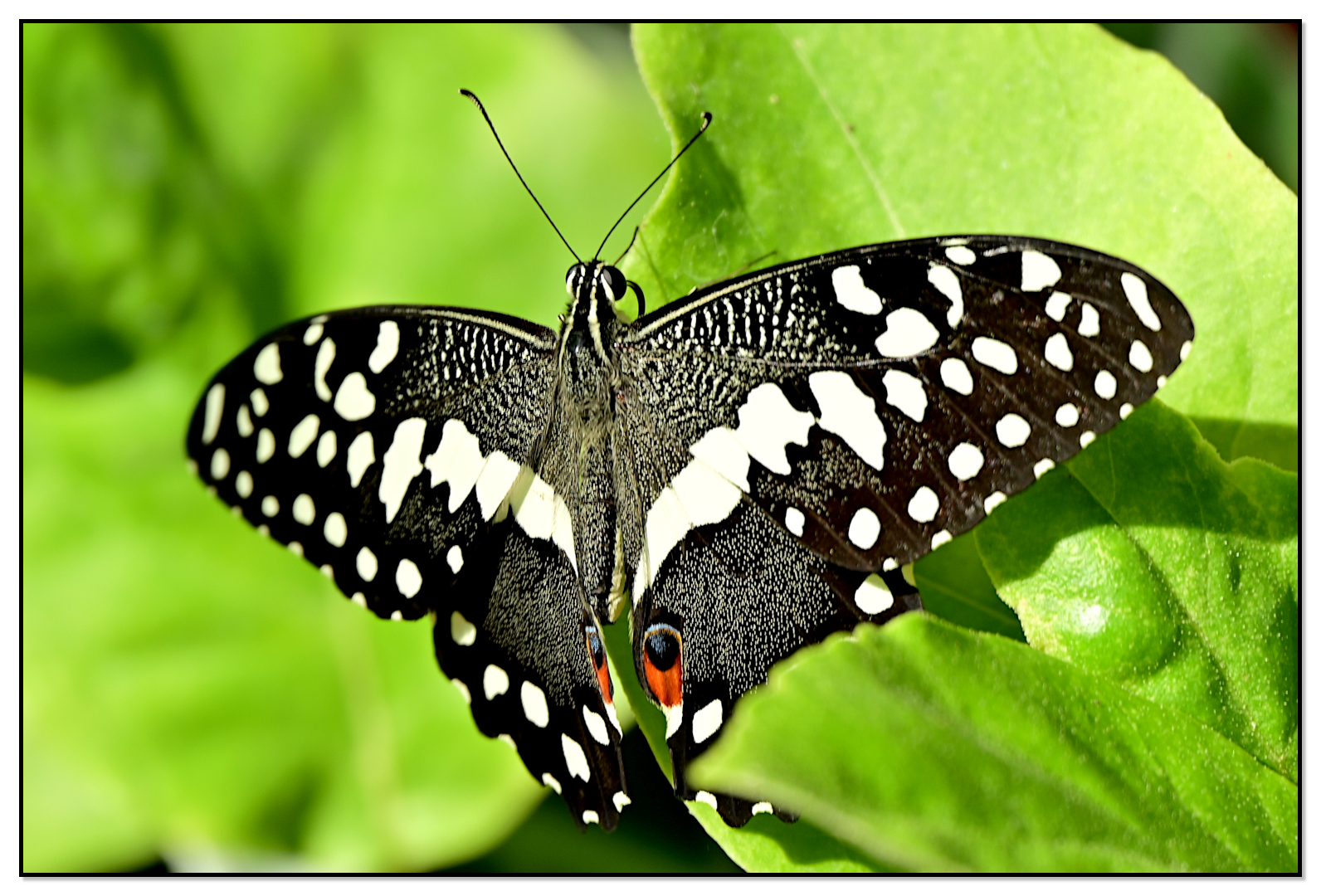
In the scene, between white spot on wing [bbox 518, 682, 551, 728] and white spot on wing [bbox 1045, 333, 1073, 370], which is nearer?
white spot on wing [bbox 1045, 333, 1073, 370]

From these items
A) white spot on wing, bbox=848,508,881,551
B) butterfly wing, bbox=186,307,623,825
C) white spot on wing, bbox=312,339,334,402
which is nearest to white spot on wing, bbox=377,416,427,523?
butterfly wing, bbox=186,307,623,825

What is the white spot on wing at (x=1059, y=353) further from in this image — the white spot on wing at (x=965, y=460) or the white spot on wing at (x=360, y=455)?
the white spot on wing at (x=360, y=455)

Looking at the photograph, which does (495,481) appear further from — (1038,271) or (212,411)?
(1038,271)

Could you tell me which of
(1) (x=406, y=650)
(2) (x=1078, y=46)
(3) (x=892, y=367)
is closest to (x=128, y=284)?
(1) (x=406, y=650)

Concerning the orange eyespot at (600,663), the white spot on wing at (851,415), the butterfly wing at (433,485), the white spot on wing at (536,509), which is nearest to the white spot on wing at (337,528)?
the butterfly wing at (433,485)

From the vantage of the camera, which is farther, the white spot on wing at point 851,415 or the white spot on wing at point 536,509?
the white spot on wing at point 536,509

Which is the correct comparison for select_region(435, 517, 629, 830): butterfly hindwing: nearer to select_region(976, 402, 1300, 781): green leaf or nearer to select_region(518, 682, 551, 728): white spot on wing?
select_region(518, 682, 551, 728): white spot on wing

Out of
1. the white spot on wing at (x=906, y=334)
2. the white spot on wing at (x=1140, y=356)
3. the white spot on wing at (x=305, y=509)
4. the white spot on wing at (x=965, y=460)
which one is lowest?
the white spot on wing at (x=965, y=460)
